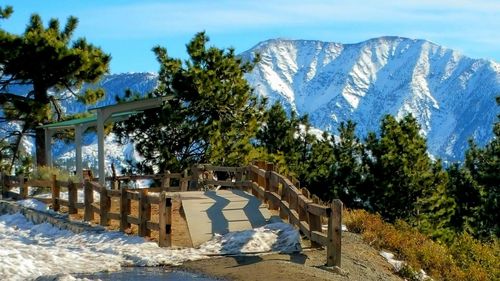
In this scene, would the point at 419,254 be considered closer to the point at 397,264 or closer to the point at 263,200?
the point at 397,264

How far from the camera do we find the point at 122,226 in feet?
51.7

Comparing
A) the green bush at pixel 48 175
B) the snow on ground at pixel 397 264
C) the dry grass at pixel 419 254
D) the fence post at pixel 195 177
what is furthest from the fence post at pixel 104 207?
the green bush at pixel 48 175

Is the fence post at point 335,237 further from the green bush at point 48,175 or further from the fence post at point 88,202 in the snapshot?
the green bush at point 48,175

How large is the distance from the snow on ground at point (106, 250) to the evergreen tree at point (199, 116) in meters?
16.5

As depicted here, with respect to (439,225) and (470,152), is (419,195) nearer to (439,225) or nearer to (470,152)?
(439,225)

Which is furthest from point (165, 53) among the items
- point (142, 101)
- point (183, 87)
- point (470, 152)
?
point (470, 152)

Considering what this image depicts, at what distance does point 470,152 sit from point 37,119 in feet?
133

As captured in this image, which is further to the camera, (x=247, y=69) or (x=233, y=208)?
(x=247, y=69)

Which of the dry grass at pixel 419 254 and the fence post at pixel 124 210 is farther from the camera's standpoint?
the dry grass at pixel 419 254

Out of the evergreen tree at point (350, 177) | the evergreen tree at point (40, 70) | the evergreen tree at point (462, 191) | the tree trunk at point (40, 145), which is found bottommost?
the evergreen tree at point (462, 191)

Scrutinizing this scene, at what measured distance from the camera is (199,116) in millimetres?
33562

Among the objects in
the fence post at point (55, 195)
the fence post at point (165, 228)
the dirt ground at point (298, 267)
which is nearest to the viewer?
the dirt ground at point (298, 267)

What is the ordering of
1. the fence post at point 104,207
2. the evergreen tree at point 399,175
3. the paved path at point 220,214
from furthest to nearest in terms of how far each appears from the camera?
the evergreen tree at point 399,175 < the fence post at point 104,207 < the paved path at point 220,214

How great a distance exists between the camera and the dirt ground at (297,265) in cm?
1149
